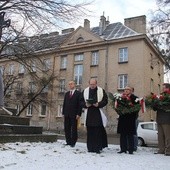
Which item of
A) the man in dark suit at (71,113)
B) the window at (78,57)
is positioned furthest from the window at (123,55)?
the man in dark suit at (71,113)

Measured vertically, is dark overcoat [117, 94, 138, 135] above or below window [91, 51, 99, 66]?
below

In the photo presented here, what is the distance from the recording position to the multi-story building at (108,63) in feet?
119

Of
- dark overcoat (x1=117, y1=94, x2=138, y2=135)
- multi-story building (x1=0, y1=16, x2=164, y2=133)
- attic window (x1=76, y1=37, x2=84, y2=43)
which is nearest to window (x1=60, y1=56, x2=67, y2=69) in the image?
multi-story building (x1=0, y1=16, x2=164, y2=133)

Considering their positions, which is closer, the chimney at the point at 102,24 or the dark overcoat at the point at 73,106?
the dark overcoat at the point at 73,106

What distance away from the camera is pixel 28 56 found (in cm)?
1753

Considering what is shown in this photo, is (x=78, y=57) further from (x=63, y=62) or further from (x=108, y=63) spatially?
(x=108, y=63)

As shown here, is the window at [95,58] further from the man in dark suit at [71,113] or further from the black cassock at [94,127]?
the black cassock at [94,127]

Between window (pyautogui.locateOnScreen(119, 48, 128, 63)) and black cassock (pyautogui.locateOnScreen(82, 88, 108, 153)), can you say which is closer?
black cassock (pyautogui.locateOnScreen(82, 88, 108, 153))

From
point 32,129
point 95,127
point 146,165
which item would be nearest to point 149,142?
point 32,129

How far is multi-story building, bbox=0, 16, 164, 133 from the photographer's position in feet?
119

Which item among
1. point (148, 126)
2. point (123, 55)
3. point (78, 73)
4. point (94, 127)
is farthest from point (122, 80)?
Result: point (94, 127)

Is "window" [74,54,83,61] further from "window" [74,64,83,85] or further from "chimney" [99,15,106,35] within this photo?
"chimney" [99,15,106,35]

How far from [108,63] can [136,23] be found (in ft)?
21.0

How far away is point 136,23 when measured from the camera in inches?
1567
